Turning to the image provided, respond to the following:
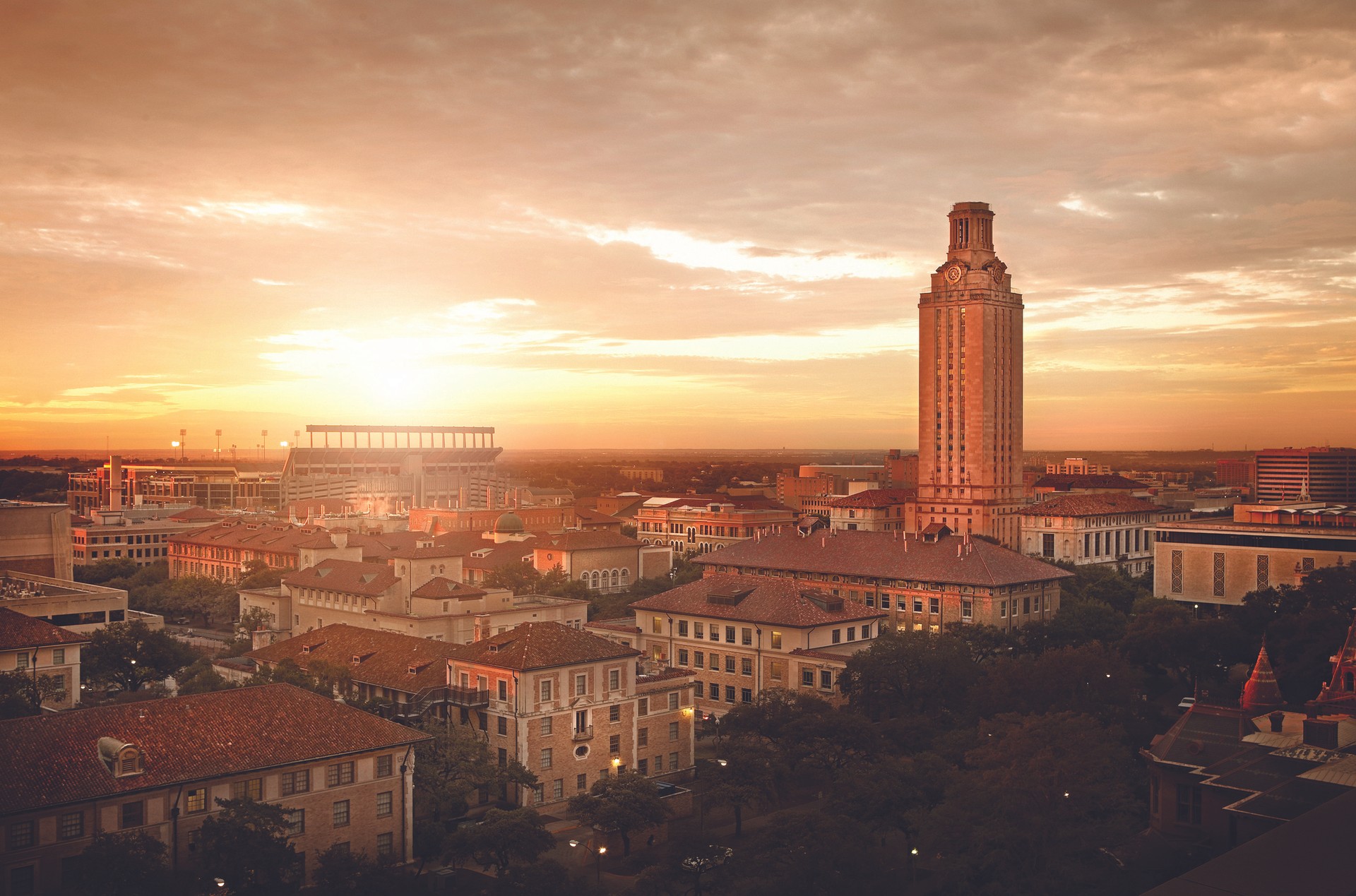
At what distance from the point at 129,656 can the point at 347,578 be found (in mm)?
19720

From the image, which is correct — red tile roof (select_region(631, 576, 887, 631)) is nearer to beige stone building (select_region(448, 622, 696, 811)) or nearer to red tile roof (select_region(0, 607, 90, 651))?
beige stone building (select_region(448, 622, 696, 811))

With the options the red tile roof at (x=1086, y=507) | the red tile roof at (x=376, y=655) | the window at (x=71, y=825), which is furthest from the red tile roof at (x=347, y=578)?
the red tile roof at (x=1086, y=507)

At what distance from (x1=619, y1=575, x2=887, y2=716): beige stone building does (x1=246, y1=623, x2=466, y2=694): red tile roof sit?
593 inches

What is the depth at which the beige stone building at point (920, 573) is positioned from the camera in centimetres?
9106

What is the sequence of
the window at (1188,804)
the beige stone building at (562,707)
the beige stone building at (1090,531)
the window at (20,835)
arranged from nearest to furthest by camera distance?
the window at (20,835) < the window at (1188,804) < the beige stone building at (562,707) < the beige stone building at (1090,531)

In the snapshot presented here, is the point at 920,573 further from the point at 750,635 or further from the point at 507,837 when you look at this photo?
the point at 507,837

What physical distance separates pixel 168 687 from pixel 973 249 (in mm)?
125059

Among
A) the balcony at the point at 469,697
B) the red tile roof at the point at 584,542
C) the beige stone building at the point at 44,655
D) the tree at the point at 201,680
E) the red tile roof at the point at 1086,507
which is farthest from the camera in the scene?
the red tile roof at the point at 1086,507

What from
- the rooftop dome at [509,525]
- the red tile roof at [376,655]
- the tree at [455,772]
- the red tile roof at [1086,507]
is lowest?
the tree at [455,772]

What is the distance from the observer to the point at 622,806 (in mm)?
49875

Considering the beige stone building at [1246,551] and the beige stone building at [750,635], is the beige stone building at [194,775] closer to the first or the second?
the beige stone building at [750,635]

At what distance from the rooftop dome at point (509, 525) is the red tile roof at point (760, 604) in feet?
198

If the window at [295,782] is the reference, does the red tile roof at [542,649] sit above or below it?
above

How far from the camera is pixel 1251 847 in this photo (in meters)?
18.6
